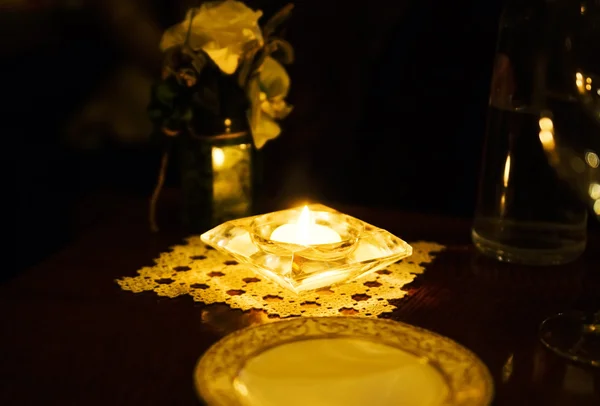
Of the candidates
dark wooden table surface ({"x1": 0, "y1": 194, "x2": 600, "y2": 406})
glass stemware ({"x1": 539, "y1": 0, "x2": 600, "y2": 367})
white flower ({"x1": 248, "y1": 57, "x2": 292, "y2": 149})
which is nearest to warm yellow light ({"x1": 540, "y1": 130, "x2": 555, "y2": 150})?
glass stemware ({"x1": 539, "y1": 0, "x2": 600, "y2": 367})

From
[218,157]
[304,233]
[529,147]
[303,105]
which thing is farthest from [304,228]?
[303,105]

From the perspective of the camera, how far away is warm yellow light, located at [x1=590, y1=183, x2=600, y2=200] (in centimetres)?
63

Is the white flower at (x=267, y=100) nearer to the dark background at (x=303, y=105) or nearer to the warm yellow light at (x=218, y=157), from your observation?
the warm yellow light at (x=218, y=157)

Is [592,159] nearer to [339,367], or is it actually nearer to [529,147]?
[529,147]

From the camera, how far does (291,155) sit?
1.30 m

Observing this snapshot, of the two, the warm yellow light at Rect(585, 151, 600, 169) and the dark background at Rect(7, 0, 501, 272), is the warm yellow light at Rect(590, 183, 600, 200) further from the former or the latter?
the dark background at Rect(7, 0, 501, 272)

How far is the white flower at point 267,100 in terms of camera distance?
0.87m

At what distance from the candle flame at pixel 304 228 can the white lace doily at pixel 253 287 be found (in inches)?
2.1

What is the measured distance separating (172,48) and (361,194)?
54 centimetres

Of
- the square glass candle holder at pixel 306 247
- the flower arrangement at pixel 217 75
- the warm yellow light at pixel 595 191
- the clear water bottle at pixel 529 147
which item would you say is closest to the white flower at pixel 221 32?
the flower arrangement at pixel 217 75

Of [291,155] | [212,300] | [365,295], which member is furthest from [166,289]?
[291,155]

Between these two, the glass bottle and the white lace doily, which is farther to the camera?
the glass bottle

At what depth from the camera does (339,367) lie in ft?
1.75

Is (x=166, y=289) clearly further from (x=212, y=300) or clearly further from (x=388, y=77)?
(x=388, y=77)
